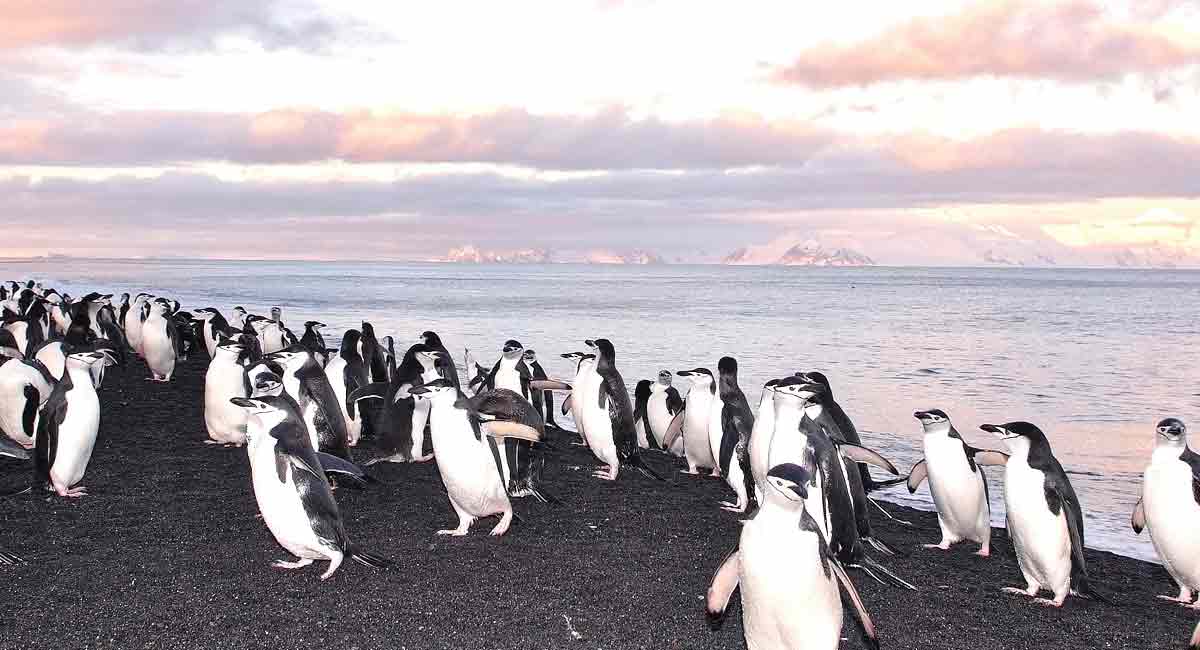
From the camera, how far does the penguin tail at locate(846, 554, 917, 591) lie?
6529 mm

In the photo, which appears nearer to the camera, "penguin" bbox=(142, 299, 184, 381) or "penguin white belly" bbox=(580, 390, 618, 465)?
"penguin white belly" bbox=(580, 390, 618, 465)

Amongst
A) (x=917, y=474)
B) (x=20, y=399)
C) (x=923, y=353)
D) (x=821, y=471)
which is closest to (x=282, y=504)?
(x=821, y=471)

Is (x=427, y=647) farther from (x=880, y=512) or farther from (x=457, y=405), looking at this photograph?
(x=880, y=512)

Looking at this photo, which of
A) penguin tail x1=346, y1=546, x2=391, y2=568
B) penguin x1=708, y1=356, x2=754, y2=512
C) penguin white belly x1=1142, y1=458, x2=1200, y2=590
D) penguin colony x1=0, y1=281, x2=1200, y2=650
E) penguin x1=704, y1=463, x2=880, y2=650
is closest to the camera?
penguin x1=704, y1=463, x2=880, y2=650

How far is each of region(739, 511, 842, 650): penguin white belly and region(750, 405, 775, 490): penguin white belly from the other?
2.22 meters

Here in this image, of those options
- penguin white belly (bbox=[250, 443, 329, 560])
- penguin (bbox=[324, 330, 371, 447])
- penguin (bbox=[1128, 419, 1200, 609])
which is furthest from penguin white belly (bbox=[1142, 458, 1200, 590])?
penguin (bbox=[324, 330, 371, 447])

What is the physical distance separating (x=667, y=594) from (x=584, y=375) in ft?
16.2

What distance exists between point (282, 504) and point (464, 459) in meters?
1.47

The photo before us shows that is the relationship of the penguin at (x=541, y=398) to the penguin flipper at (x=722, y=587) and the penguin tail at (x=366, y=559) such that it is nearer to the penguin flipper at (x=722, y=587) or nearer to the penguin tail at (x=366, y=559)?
the penguin tail at (x=366, y=559)

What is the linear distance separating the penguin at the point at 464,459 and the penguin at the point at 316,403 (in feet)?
6.45

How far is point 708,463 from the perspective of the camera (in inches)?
408

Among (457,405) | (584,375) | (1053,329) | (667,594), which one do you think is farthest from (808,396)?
(1053,329)

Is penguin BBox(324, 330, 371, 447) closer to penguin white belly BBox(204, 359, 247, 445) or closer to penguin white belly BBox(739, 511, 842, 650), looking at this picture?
penguin white belly BBox(204, 359, 247, 445)

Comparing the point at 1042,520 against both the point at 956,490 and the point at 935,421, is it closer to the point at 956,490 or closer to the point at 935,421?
the point at 956,490
